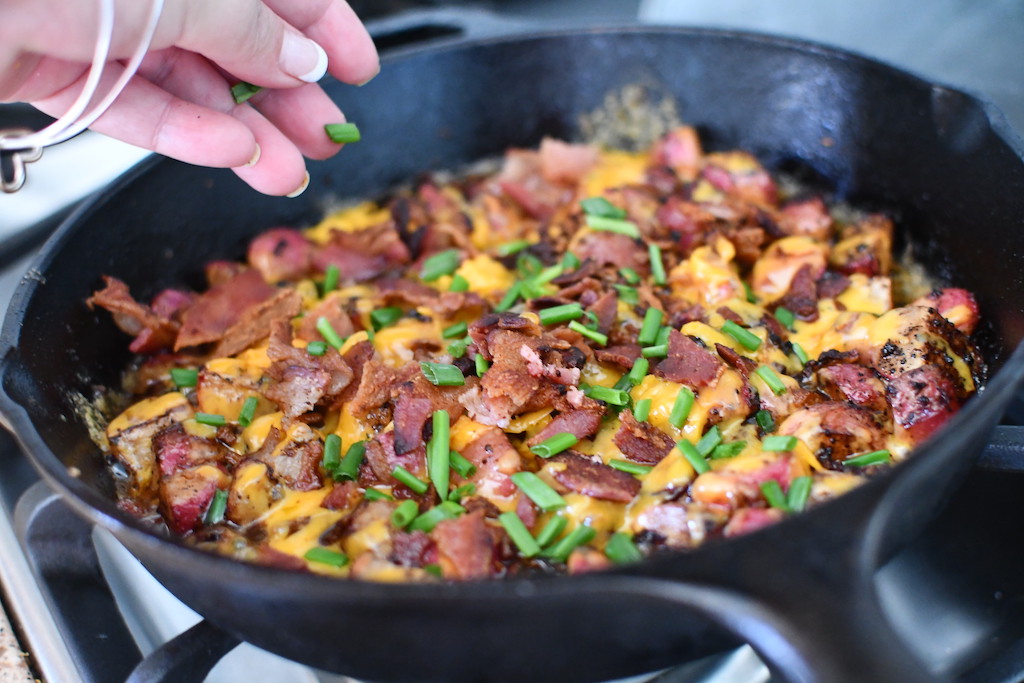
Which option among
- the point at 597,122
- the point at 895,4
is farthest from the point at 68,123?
the point at 895,4

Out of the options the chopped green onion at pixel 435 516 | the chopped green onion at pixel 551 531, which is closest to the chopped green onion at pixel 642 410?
the chopped green onion at pixel 551 531

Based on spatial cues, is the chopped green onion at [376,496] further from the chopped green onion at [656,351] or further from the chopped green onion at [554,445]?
the chopped green onion at [656,351]

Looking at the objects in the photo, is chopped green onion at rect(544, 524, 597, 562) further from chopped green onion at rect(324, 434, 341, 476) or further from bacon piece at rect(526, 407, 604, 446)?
chopped green onion at rect(324, 434, 341, 476)

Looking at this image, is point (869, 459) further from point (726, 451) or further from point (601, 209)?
point (601, 209)

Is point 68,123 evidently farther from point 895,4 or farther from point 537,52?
point 895,4

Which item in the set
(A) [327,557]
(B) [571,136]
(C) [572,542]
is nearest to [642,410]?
(C) [572,542]

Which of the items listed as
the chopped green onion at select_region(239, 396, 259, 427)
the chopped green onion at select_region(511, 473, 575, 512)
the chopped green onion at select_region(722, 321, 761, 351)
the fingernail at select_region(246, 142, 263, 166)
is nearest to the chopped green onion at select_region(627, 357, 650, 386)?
the chopped green onion at select_region(722, 321, 761, 351)
